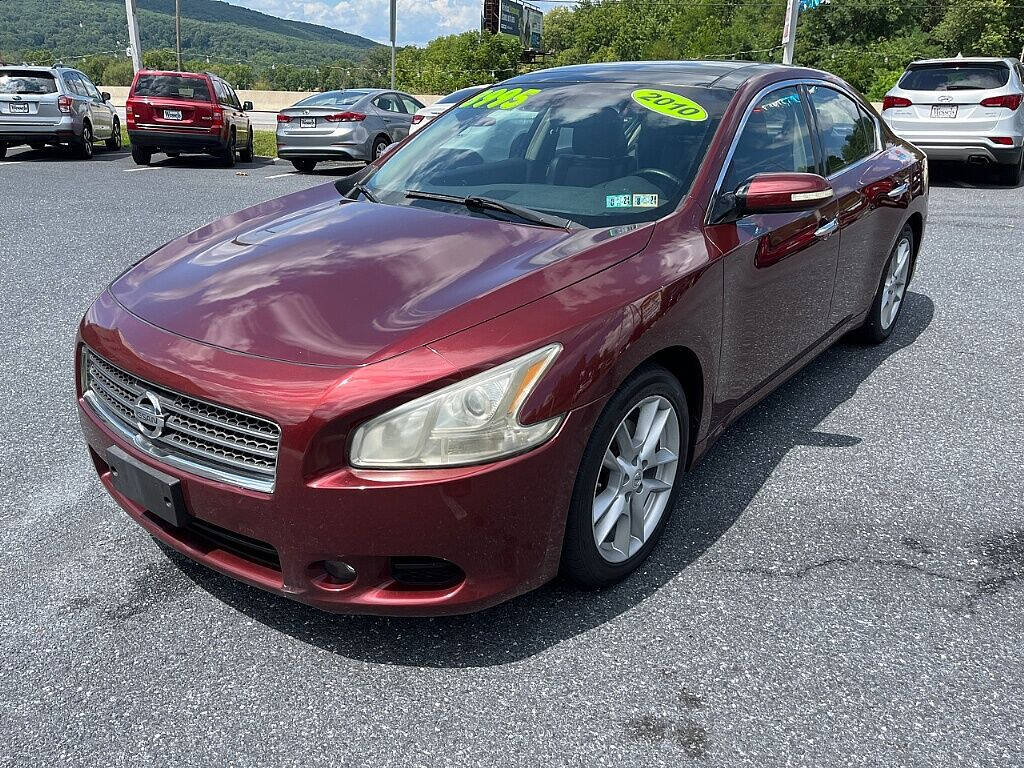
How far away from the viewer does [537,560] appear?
241cm

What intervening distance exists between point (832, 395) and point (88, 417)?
11.3 ft

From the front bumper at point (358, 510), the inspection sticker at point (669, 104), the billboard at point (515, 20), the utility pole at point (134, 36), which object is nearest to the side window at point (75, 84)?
the utility pole at point (134, 36)

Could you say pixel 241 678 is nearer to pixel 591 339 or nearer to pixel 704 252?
pixel 591 339

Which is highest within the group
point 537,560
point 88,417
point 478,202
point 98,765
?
point 478,202

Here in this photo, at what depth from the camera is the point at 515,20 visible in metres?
79.4

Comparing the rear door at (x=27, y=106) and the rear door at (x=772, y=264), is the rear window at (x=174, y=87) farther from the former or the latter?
A: the rear door at (x=772, y=264)

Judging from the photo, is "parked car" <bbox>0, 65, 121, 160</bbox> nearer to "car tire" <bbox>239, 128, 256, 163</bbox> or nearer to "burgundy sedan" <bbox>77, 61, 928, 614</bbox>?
"car tire" <bbox>239, 128, 256, 163</bbox>

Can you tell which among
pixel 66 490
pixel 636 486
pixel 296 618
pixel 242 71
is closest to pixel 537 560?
pixel 636 486

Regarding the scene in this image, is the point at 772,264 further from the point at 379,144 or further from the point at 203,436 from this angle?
the point at 379,144

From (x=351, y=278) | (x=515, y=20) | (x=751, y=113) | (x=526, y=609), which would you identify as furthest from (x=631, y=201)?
(x=515, y=20)

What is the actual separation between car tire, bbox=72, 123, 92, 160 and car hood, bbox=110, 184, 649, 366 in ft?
45.5

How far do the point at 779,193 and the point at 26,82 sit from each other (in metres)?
15.2

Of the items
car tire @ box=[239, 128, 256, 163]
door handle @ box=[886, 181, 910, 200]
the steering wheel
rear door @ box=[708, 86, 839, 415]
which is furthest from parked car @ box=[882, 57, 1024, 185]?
car tire @ box=[239, 128, 256, 163]

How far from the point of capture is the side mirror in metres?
3.04
